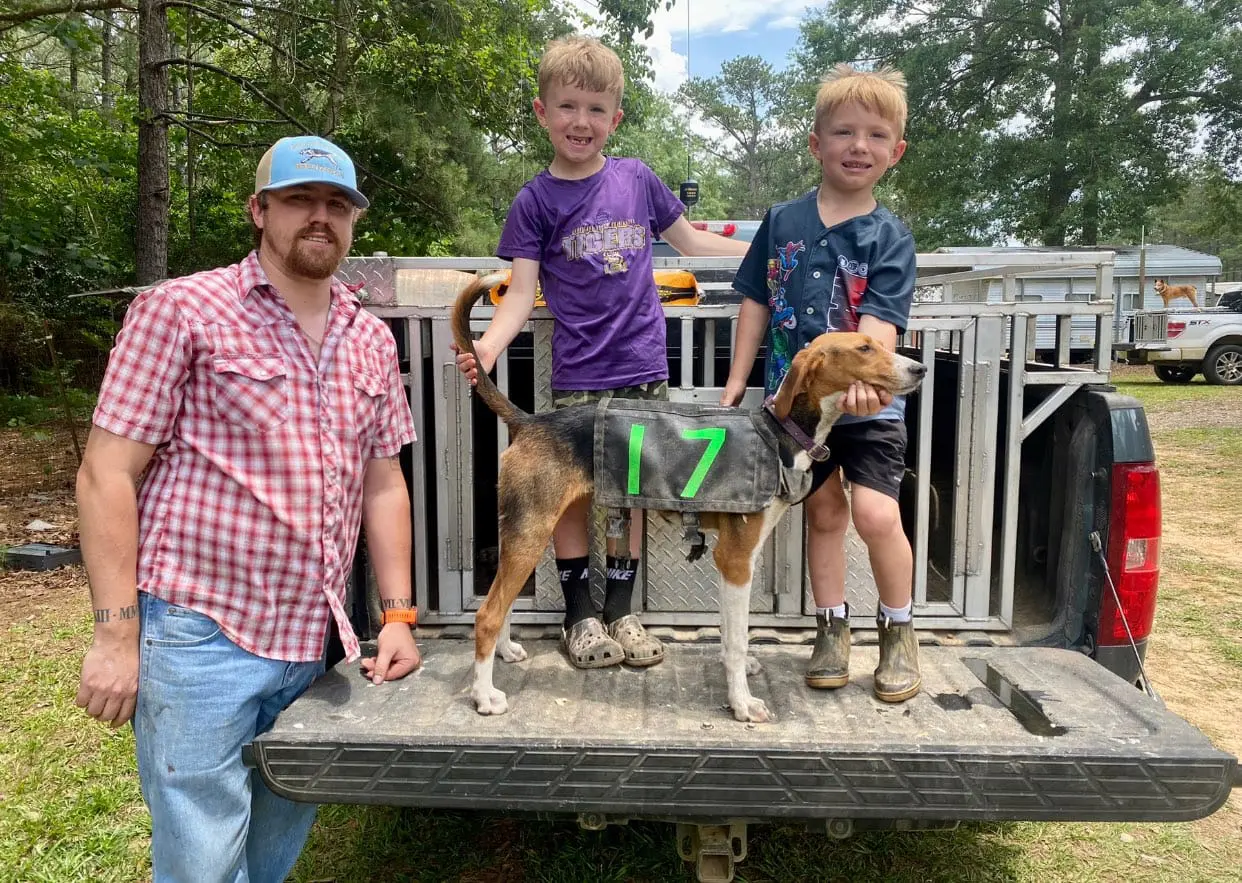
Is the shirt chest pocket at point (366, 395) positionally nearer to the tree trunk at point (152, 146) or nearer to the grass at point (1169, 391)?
the tree trunk at point (152, 146)

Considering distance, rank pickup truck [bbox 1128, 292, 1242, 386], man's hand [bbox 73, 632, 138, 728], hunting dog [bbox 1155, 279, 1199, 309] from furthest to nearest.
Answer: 1. hunting dog [bbox 1155, 279, 1199, 309]
2. pickup truck [bbox 1128, 292, 1242, 386]
3. man's hand [bbox 73, 632, 138, 728]

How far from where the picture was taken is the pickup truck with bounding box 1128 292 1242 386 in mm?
18125

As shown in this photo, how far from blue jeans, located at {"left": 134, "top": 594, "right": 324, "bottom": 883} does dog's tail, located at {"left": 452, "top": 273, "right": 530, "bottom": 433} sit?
1009 mm

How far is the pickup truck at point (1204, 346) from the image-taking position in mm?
18125

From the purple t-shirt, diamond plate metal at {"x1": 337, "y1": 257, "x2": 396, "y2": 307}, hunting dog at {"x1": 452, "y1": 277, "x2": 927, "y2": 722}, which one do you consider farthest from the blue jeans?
the purple t-shirt

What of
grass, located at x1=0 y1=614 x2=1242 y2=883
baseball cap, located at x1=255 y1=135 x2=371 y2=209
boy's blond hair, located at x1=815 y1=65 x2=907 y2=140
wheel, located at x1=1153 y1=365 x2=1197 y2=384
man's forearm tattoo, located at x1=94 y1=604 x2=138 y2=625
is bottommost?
grass, located at x1=0 y1=614 x2=1242 y2=883

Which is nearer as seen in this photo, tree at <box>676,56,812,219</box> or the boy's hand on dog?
the boy's hand on dog

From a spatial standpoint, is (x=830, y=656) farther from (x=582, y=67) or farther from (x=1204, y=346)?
(x=1204, y=346)

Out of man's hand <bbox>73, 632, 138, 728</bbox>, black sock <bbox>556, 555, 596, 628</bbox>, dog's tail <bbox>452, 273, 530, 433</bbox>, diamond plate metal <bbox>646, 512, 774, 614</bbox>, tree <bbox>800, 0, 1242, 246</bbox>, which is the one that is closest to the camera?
man's hand <bbox>73, 632, 138, 728</bbox>

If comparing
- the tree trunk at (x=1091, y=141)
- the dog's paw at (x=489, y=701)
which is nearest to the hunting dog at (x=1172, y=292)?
the tree trunk at (x=1091, y=141)

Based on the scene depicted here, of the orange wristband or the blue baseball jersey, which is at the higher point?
the blue baseball jersey

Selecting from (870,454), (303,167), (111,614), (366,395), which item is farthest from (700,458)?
(111,614)

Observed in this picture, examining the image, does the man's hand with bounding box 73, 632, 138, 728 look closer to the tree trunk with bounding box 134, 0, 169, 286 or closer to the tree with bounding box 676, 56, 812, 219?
the tree trunk with bounding box 134, 0, 169, 286

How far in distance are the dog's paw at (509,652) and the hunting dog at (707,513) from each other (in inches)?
13.8
